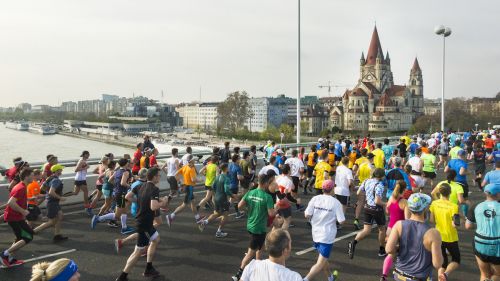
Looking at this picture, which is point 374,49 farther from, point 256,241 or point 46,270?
point 46,270

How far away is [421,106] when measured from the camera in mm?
137125

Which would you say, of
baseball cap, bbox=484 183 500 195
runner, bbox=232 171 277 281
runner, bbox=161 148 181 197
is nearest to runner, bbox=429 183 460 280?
baseball cap, bbox=484 183 500 195

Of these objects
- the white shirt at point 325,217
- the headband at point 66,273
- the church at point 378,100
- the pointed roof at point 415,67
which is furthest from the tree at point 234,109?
the headband at point 66,273

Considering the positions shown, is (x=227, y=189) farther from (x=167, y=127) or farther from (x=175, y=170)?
(x=167, y=127)

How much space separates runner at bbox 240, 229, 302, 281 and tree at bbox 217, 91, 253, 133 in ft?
401

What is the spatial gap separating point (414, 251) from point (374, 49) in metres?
138

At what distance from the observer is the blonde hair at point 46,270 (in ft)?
9.05

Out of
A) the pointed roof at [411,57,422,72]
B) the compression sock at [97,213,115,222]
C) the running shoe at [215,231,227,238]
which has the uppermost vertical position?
the pointed roof at [411,57,422,72]

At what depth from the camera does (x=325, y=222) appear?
20.4ft

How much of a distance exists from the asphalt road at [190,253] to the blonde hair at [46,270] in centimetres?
395

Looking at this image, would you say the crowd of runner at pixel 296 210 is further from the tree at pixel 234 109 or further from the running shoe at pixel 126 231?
the tree at pixel 234 109

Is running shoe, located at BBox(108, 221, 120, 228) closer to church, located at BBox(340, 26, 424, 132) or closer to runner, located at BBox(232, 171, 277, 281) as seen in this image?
runner, located at BBox(232, 171, 277, 281)

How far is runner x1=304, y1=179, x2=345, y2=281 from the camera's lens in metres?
6.16

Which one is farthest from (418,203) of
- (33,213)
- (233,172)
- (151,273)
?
(33,213)
